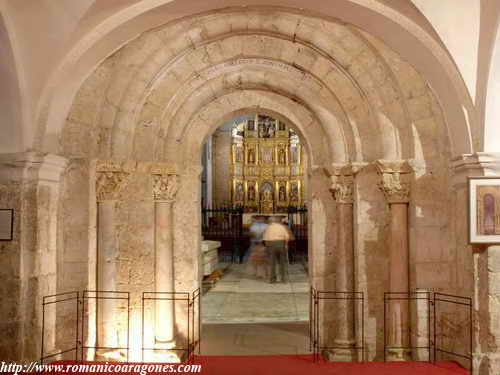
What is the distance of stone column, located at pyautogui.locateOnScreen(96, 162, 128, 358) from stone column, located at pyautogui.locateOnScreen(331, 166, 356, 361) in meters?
2.50

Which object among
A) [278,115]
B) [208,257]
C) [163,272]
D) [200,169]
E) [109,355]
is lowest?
[109,355]

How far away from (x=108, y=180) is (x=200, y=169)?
1359mm

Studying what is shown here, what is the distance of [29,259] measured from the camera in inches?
173

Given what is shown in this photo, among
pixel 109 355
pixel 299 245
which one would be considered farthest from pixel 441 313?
pixel 299 245

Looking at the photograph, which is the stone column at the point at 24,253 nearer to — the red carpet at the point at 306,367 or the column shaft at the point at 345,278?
the red carpet at the point at 306,367

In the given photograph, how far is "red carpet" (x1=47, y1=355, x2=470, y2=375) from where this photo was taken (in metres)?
4.27

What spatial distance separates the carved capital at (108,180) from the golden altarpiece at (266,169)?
1394 cm

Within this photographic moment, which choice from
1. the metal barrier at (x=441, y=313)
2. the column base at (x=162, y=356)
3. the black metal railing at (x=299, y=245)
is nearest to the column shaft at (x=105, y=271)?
the column base at (x=162, y=356)

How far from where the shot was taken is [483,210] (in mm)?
4109

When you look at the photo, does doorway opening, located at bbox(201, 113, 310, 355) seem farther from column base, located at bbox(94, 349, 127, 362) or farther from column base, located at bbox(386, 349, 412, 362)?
column base, located at bbox(386, 349, 412, 362)

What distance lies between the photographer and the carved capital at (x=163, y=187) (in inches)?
221

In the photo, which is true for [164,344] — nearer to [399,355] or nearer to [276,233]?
[399,355]

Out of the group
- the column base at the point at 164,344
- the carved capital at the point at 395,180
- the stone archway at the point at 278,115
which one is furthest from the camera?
the column base at the point at 164,344

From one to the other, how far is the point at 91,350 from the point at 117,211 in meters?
1.50
